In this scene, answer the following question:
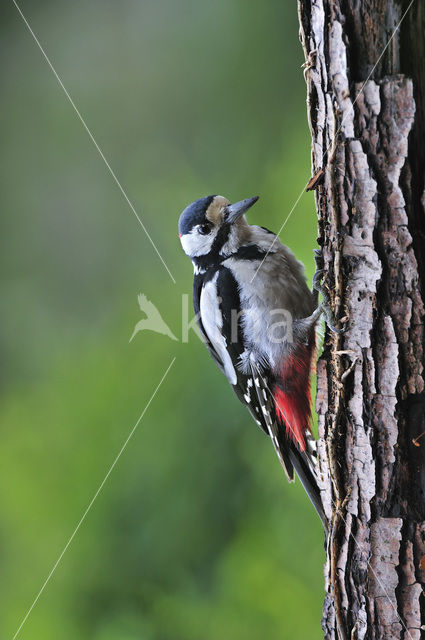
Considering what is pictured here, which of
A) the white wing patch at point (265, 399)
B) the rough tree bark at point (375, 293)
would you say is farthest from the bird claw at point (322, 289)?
the white wing patch at point (265, 399)

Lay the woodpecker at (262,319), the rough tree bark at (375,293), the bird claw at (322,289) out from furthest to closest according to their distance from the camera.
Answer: the woodpecker at (262,319) < the bird claw at (322,289) < the rough tree bark at (375,293)

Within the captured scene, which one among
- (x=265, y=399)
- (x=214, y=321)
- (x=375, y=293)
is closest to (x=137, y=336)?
(x=214, y=321)

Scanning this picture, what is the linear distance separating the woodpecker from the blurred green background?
13.2 inches

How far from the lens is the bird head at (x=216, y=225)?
118cm

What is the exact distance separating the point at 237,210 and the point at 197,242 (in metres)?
0.11

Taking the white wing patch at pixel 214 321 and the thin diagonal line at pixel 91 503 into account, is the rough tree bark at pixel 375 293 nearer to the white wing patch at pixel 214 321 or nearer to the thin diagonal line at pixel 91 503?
the white wing patch at pixel 214 321

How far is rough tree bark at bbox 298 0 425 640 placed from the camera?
0.71 metres

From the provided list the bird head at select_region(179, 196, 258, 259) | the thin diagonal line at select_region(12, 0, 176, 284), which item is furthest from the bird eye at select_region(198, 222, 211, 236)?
the thin diagonal line at select_region(12, 0, 176, 284)

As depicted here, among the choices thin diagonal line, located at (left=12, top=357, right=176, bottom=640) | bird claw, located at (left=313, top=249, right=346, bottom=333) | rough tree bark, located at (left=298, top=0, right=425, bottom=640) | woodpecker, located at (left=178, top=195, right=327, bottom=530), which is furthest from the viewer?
thin diagonal line, located at (left=12, top=357, right=176, bottom=640)

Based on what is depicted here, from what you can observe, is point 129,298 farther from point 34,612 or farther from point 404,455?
point 404,455

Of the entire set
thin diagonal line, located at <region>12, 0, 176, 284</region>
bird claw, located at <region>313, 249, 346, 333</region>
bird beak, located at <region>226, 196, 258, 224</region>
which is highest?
thin diagonal line, located at <region>12, 0, 176, 284</region>

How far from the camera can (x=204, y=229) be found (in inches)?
47.0

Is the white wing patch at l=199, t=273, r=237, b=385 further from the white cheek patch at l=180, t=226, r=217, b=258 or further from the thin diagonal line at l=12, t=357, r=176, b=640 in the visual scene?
the thin diagonal line at l=12, t=357, r=176, b=640

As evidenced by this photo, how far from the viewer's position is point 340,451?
0.78 metres
